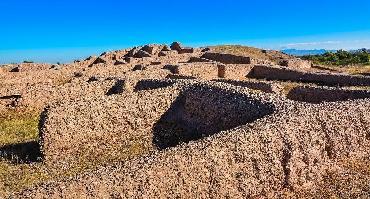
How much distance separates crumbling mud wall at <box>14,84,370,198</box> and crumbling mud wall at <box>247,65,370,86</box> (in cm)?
1387

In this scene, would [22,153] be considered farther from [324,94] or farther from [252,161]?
[324,94]

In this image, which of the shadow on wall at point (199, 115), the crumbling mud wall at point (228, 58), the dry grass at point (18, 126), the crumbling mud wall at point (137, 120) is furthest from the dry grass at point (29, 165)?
A: the crumbling mud wall at point (228, 58)

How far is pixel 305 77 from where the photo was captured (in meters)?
35.8

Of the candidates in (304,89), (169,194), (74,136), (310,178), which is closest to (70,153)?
(74,136)

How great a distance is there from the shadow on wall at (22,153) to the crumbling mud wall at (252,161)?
8311 mm

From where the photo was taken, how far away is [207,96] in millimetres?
22016

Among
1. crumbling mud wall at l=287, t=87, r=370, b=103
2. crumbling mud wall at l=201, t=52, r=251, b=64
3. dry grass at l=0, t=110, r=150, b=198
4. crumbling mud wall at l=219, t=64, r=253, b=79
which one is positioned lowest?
dry grass at l=0, t=110, r=150, b=198

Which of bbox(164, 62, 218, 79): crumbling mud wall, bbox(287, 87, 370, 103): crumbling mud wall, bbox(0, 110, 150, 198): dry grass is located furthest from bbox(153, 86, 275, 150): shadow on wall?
bbox(164, 62, 218, 79): crumbling mud wall

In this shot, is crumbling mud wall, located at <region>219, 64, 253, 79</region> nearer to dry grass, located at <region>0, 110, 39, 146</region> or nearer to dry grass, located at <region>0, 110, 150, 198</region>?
dry grass, located at <region>0, 110, 39, 146</region>

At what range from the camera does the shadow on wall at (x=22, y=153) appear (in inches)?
750

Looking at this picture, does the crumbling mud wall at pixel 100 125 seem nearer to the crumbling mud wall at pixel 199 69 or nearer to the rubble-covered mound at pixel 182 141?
the rubble-covered mound at pixel 182 141

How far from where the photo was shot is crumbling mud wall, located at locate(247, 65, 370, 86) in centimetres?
3189

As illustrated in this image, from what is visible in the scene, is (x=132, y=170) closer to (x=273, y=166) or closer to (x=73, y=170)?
(x=273, y=166)

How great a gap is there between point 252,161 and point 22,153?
33.6ft
